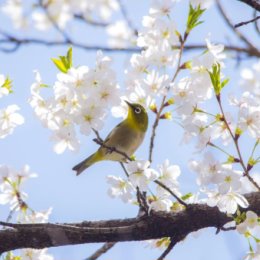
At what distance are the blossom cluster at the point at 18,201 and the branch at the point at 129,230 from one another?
28 cm

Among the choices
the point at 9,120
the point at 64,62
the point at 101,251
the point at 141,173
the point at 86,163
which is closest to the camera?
the point at 141,173

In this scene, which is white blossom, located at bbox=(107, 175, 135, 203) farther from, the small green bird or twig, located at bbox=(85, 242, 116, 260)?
the small green bird

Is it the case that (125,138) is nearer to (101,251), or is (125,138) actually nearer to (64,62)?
(101,251)

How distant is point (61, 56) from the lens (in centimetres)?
282

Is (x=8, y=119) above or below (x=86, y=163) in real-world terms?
above

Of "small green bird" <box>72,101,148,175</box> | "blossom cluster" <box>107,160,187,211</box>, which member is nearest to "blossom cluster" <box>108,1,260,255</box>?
"blossom cluster" <box>107,160,187,211</box>

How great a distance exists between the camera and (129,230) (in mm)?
2906

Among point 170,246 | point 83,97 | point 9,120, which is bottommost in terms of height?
point 170,246

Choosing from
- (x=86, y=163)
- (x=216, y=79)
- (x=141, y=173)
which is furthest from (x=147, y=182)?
(x=86, y=163)

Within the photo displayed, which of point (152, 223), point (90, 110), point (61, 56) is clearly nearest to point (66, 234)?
point (152, 223)

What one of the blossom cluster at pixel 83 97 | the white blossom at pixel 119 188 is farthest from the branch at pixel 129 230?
the blossom cluster at pixel 83 97

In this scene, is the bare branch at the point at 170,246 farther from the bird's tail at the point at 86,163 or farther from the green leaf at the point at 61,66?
the bird's tail at the point at 86,163

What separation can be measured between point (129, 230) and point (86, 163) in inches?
48.3

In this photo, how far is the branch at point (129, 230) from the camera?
2.90 meters
